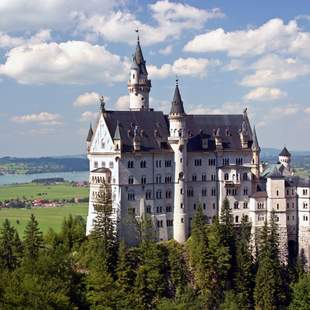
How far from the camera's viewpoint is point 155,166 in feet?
348

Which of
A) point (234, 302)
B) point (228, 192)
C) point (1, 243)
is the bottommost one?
point (234, 302)

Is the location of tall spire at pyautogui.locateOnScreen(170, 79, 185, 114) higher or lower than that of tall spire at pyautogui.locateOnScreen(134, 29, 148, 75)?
lower

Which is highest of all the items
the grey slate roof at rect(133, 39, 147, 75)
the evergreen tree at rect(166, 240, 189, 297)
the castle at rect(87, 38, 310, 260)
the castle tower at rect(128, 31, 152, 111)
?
the grey slate roof at rect(133, 39, 147, 75)

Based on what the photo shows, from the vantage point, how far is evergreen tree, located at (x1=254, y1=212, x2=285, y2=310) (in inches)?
3952

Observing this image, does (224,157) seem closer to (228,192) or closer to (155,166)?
(228,192)

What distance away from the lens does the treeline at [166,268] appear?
298ft

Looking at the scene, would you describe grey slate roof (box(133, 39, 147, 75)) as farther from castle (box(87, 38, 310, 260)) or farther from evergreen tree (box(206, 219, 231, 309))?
evergreen tree (box(206, 219, 231, 309))

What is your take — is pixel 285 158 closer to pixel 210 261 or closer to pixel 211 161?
pixel 211 161

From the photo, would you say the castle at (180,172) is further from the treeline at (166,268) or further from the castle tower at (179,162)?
the treeline at (166,268)

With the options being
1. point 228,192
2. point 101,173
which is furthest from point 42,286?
Result: point 228,192

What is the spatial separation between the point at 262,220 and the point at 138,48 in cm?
3804

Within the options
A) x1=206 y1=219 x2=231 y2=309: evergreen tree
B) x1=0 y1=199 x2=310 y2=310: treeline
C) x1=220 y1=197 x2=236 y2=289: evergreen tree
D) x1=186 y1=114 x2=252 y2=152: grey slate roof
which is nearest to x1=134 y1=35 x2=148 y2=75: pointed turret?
x1=186 y1=114 x2=252 y2=152: grey slate roof

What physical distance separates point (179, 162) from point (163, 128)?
6.52 meters

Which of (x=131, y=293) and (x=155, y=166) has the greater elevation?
(x=155, y=166)
